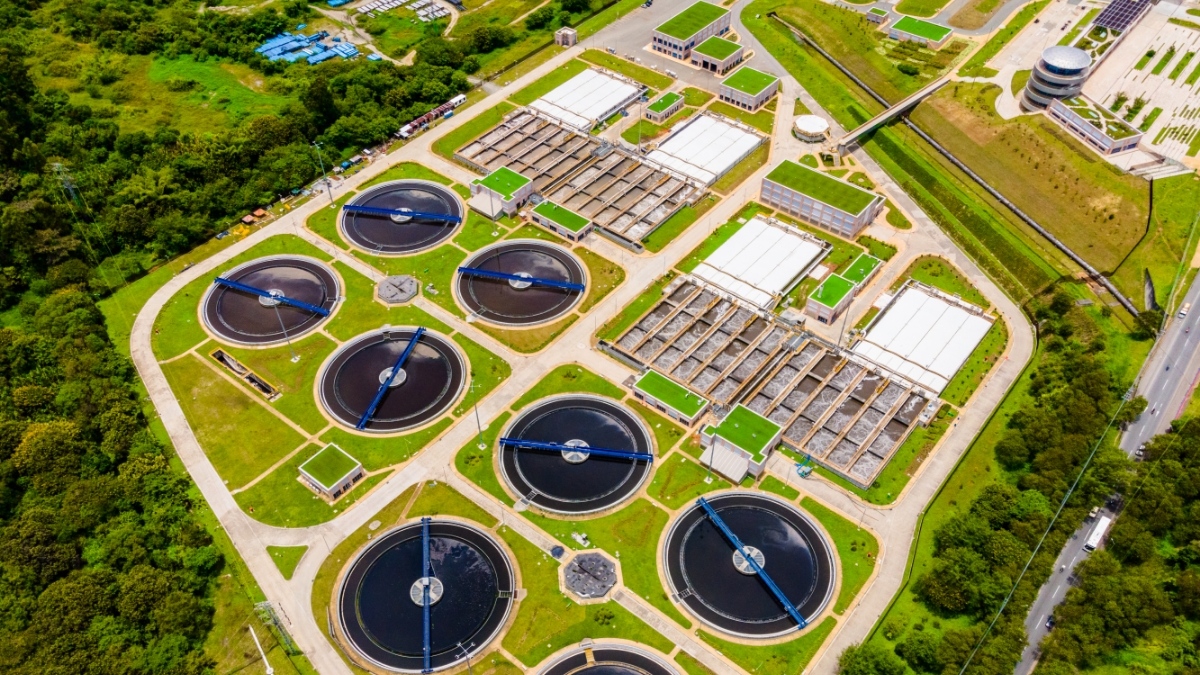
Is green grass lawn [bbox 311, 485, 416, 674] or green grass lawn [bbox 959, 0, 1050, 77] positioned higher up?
green grass lawn [bbox 959, 0, 1050, 77]

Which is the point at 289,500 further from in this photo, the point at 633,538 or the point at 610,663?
the point at 610,663

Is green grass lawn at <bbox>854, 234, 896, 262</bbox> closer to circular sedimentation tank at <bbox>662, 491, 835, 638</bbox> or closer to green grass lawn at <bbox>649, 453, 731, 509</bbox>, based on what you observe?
circular sedimentation tank at <bbox>662, 491, 835, 638</bbox>

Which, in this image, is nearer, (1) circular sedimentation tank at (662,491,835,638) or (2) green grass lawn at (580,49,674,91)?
(1) circular sedimentation tank at (662,491,835,638)

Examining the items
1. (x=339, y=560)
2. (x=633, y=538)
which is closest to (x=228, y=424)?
(x=339, y=560)

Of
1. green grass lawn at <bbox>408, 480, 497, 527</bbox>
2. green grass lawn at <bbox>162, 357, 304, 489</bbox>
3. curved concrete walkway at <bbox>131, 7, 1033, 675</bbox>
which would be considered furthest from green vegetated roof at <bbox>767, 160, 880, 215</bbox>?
green grass lawn at <bbox>162, 357, 304, 489</bbox>

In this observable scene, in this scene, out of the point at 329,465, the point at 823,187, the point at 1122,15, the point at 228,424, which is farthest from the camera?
the point at 1122,15

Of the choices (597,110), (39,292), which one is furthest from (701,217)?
(39,292)

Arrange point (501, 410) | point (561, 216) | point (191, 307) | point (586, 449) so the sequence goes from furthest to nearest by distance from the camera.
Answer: point (561, 216) → point (191, 307) → point (501, 410) → point (586, 449)
